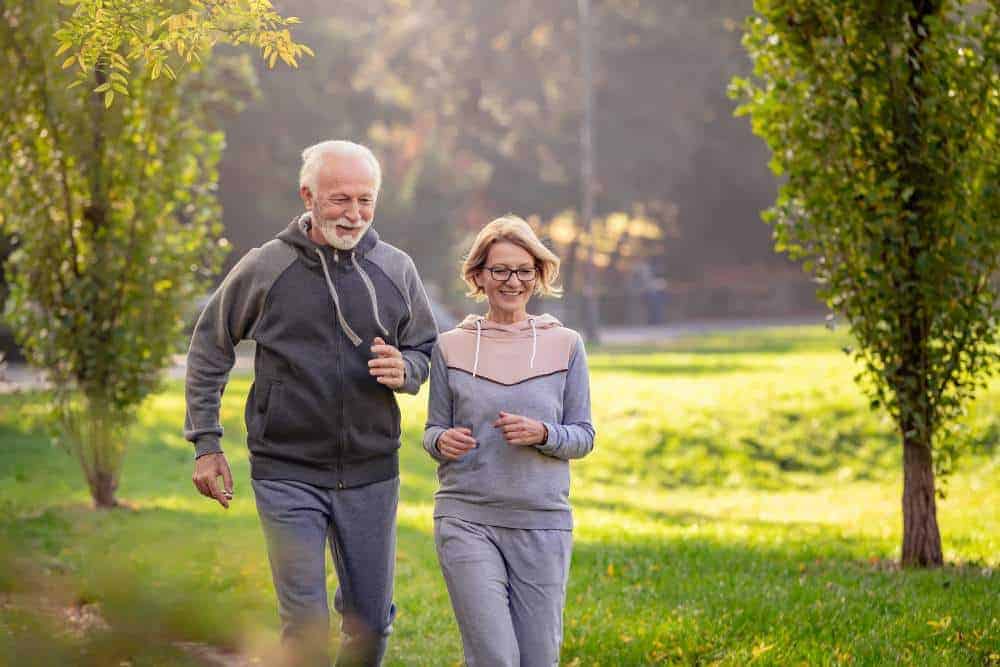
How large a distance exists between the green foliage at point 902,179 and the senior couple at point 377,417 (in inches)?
145

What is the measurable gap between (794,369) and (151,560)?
16448 mm

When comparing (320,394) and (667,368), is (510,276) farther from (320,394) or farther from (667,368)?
(667,368)

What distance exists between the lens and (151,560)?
9.53m

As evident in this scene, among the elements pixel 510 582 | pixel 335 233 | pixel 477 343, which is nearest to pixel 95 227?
pixel 335 233

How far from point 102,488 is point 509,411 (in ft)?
24.5

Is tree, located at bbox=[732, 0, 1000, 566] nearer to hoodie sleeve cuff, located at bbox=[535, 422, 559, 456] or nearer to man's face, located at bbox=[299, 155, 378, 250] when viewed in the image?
man's face, located at bbox=[299, 155, 378, 250]

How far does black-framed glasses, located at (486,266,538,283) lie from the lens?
5016 millimetres

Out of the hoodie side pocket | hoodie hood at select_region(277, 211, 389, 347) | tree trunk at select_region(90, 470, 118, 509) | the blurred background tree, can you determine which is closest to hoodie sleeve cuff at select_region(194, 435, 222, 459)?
the hoodie side pocket

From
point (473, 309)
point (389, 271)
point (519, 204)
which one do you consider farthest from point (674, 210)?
point (389, 271)

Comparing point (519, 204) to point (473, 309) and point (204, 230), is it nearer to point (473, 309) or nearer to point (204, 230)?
point (473, 309)

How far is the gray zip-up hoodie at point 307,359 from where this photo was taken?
5141 millimetres

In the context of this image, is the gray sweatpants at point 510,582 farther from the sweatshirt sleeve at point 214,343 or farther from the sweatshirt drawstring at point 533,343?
the sweatshirt sleeve at point 214,343

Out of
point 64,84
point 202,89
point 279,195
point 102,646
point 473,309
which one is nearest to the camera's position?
point 102,646

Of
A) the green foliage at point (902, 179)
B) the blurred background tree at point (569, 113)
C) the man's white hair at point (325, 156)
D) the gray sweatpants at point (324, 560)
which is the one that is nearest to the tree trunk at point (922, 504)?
the green foliage at point (902, 179)
